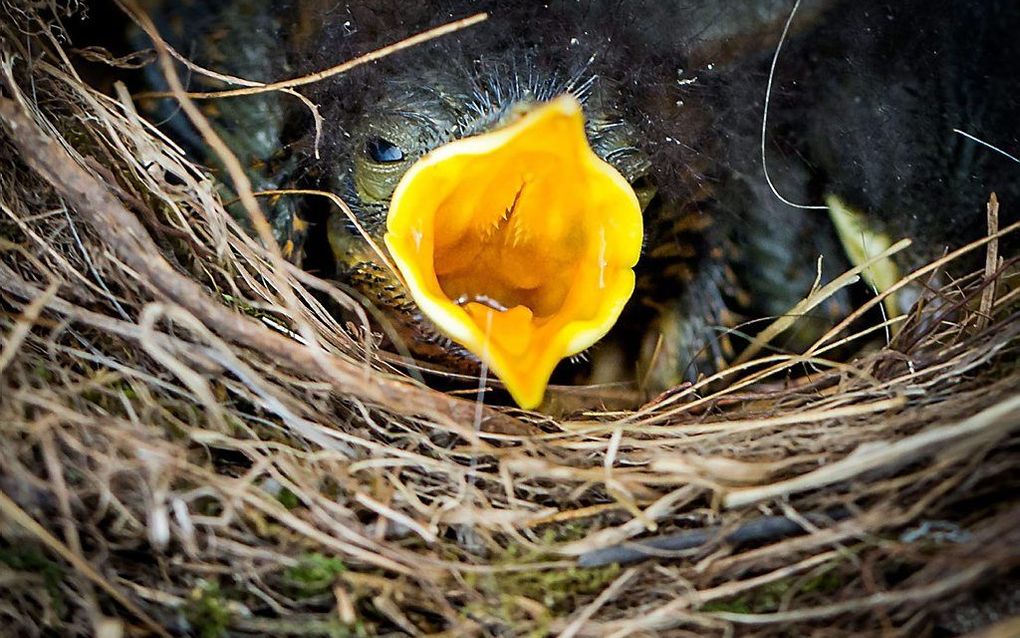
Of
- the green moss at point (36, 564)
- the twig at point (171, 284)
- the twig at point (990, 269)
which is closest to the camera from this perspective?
the green moss at point (36, 564)

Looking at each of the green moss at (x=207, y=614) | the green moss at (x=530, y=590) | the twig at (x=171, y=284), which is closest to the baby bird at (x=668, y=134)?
the twig at (x=171, y=284)

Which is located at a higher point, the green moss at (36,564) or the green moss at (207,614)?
the green moss at (36,564)

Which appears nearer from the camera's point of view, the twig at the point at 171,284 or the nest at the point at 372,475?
the nest at the point at 372,475

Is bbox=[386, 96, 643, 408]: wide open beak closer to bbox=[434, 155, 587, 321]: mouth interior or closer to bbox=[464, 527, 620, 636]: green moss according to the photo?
bbox=[434, 155, 587, 321]: mouth interior

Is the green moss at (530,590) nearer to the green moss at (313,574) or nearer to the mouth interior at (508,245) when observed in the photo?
the green moss at (313,574)

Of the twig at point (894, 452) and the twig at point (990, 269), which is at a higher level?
the twig at point (990, 269)

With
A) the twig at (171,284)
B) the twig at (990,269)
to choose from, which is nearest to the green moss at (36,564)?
the twig at (171,284)

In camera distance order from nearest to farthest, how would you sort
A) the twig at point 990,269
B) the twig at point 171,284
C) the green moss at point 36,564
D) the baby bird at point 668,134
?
the green moss at point 36,564, the twig at point 171,284, the twig at point 990,269, the baby bird at point 668,134

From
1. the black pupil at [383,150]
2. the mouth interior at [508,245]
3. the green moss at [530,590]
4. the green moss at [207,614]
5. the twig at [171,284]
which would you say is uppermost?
the black pupil at [383,150]

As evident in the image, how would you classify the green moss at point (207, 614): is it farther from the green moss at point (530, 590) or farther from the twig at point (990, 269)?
the twig at point (990, 269)
